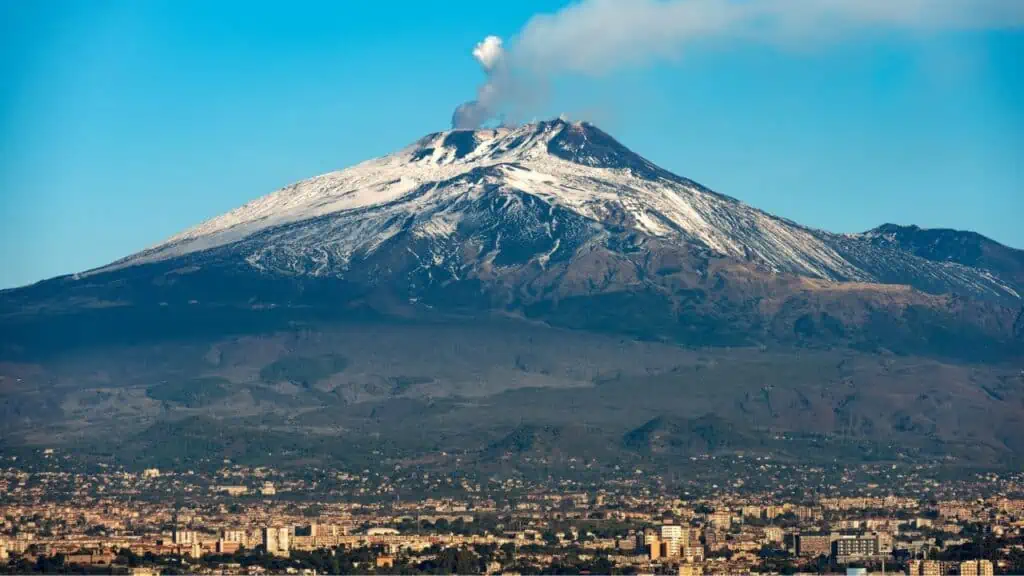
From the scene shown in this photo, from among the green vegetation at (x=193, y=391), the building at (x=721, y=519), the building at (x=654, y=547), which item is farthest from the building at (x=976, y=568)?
the green vegetation at (x=193, y=391)

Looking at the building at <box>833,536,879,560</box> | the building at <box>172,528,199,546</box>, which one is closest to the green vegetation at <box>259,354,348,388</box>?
the building at <box>172,528,199,546</box>

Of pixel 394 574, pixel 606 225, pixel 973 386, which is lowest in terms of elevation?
pixel 394 574

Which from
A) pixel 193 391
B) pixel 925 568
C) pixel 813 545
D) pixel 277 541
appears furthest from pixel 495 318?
pixel 925 568

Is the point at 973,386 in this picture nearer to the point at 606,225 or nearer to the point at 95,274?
the point at 606,225

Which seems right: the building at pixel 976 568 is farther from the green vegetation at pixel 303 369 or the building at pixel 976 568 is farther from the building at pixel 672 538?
the green vegetation at pixel 303 369

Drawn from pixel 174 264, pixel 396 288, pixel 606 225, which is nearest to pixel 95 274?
pixel 174 264

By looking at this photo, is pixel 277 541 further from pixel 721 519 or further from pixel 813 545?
pixel 721 519
